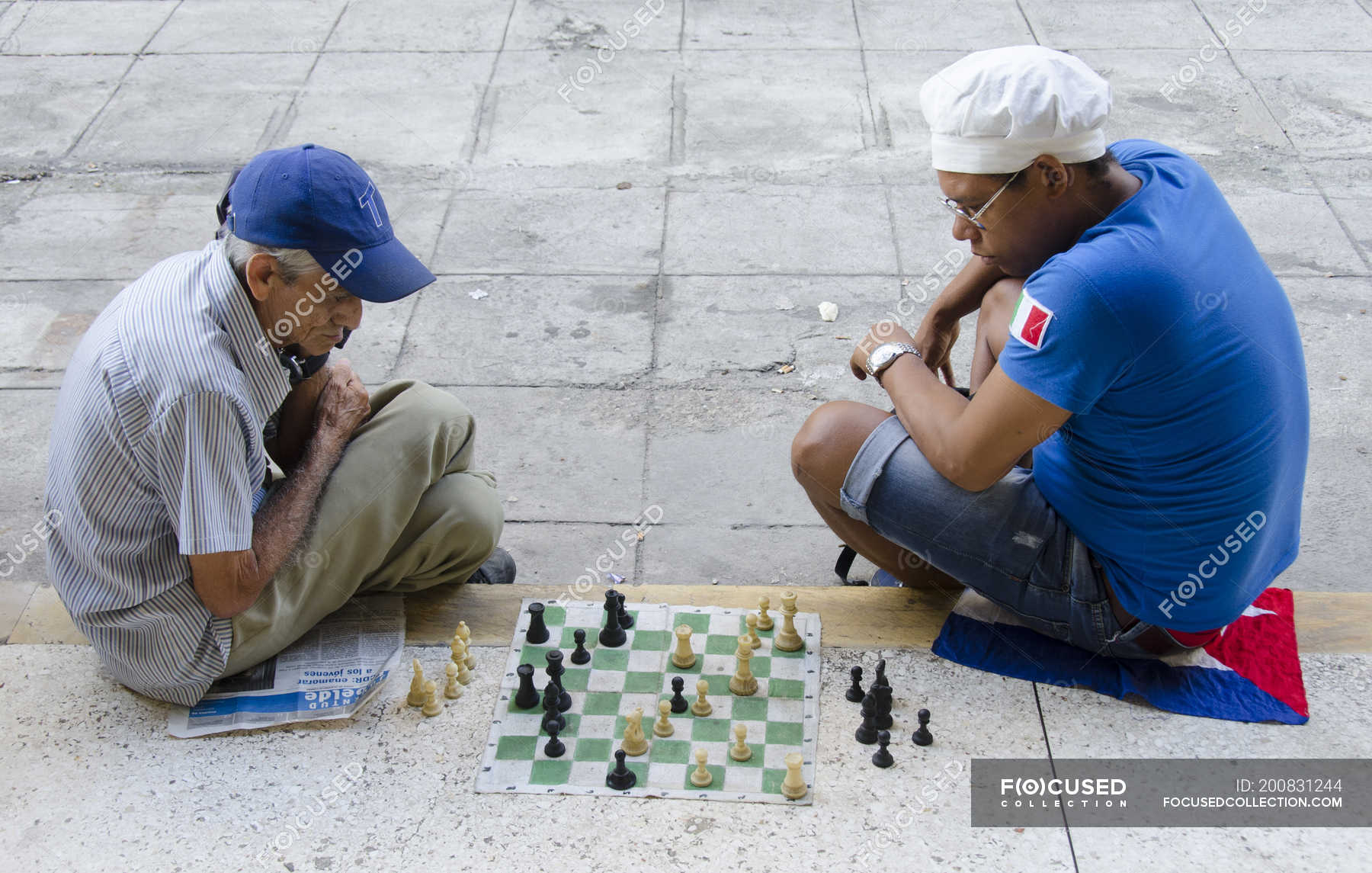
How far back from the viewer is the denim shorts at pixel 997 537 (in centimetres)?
284

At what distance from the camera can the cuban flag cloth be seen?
2.87m

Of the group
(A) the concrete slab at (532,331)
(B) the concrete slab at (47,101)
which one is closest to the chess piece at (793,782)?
(A) the concrete slab at (532,331)

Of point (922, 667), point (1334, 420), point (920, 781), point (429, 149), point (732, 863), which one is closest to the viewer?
point (732, 863)

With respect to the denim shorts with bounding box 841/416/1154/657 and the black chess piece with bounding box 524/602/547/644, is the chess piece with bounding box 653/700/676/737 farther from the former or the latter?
the denim shorts with bounding box 841/416/1154/657

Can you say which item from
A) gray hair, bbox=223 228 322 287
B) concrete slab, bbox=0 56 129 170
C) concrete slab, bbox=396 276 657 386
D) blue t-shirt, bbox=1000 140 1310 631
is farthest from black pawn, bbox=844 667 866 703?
concrete slab, bbox=0 56 129 170

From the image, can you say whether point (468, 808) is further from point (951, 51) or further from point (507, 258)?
point (951, 51)

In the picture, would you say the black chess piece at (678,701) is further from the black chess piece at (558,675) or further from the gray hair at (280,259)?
the gray hair at (280,259)

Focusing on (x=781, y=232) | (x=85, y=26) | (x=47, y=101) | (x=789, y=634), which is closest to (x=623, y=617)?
(x=789, y=634)

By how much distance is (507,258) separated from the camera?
561 centimetres

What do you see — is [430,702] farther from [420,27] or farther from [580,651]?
[420,27]

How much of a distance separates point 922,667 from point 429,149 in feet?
14.9

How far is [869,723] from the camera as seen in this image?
280 centimetres

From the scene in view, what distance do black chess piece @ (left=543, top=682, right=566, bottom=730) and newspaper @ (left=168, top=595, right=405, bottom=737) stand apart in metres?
0.44

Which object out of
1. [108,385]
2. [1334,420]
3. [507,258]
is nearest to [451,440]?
[108,385]
